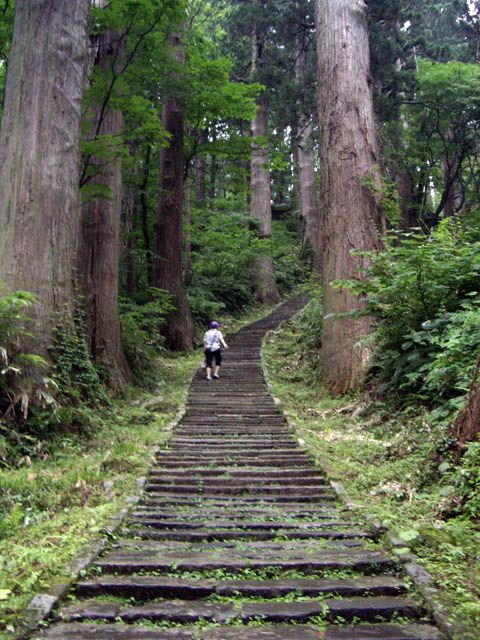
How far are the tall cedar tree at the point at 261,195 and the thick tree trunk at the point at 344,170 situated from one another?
37.8ft

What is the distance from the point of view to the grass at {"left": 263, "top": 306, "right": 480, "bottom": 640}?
3438 mm

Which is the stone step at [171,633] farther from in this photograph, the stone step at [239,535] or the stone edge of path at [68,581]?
the stone step at [239,535]

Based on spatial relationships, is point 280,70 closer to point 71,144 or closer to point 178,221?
point 178,221

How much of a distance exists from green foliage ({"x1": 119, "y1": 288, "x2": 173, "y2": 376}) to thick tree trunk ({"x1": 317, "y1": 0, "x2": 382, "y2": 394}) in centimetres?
412

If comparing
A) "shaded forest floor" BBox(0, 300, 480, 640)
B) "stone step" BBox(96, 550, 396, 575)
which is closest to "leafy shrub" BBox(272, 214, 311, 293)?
"shaded forest floor" BBox(0, 300, 480, 640)

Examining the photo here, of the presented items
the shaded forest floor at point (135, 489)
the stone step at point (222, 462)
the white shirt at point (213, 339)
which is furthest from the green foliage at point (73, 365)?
the white shirt at point (213, 339)

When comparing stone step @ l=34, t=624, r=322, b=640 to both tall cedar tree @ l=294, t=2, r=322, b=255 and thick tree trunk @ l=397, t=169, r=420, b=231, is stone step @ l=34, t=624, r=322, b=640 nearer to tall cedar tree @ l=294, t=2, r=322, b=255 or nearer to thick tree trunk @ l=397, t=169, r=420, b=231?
thick tree trunk @ l=397, t=169, r=420, b=231

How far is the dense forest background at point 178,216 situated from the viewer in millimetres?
6965

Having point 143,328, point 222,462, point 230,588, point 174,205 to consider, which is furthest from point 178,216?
point 230,588

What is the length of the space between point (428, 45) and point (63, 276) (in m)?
18.5

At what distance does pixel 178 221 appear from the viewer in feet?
55.3

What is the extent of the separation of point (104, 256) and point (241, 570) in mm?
8310

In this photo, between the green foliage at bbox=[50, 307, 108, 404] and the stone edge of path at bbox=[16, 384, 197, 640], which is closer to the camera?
the stone edge of path at bbox=[16, 384, 197, 640]

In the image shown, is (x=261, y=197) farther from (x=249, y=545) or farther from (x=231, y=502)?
(x=249, y=545)
